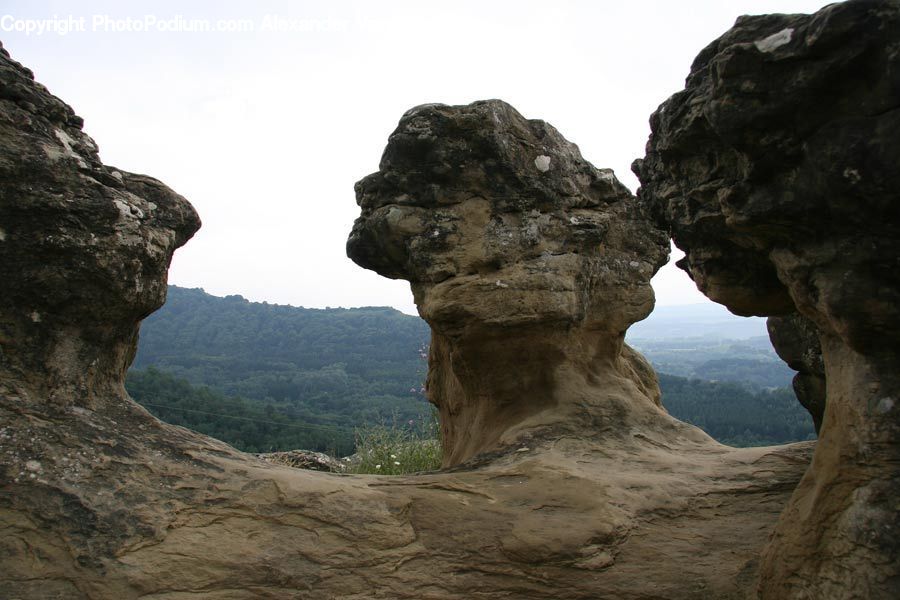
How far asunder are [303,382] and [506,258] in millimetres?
27059

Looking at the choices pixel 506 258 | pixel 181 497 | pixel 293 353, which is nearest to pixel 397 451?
pixel 506 258

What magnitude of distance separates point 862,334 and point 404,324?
120 feet

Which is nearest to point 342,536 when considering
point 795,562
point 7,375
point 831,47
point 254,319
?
point 7,375

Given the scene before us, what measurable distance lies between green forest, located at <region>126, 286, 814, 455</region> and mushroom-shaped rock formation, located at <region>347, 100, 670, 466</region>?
590 centimetres

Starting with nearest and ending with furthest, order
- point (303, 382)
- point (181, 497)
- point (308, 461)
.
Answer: point (181, 497)
point (308, 461)
point (303, 382)

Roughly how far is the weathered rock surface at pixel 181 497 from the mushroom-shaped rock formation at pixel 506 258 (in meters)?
0.91

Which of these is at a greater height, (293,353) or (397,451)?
(293,353)

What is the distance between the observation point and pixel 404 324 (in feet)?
128

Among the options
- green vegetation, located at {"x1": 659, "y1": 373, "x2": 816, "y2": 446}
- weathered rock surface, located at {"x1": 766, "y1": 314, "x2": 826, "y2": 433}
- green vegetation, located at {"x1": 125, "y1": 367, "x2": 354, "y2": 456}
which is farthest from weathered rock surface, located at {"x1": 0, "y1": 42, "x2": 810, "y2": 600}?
green vegetation, located at {"x1": 659, "y1": 373, "x2": 816, "y2": 446}

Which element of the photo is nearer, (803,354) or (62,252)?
(62,252)

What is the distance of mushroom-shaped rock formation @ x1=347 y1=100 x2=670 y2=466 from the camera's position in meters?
4.39

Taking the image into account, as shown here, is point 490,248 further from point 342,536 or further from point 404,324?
point 404,324

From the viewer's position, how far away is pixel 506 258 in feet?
14.5

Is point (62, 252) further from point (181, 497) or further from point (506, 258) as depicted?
point (506, 258)
